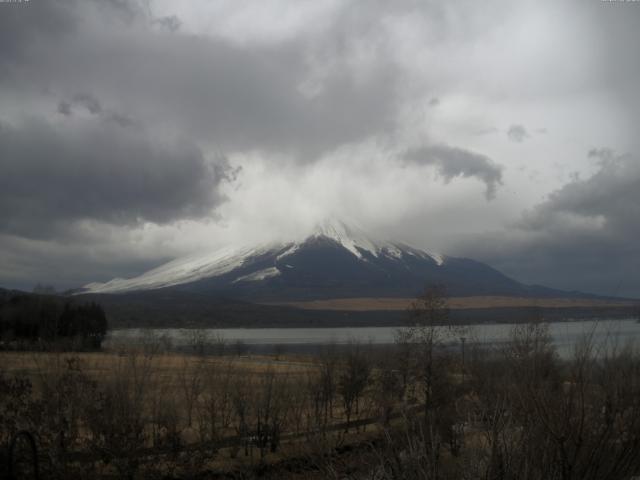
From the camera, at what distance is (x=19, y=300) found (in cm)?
8756

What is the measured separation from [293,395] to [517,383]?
23639 millimetres

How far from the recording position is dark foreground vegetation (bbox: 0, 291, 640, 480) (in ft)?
26.8

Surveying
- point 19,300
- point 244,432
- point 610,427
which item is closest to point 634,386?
point 610,427

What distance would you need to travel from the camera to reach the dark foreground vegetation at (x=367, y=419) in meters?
8.18

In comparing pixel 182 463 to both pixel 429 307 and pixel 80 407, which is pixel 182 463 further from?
pixel 429 307

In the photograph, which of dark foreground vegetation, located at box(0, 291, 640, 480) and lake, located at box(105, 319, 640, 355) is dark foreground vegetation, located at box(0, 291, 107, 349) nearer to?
lake, located at box(105, 319, 640, 355)

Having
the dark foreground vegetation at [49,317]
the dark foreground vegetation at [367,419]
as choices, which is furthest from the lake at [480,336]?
the dark foreground vegetation at [49,317]

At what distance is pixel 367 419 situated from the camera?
37438 millimetres

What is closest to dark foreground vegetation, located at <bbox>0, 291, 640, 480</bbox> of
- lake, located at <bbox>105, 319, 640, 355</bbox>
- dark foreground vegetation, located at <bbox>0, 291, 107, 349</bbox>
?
lake, located at <bbox>105, 319, 640, 355</bbox>

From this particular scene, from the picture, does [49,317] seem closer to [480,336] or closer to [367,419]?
[367,419]

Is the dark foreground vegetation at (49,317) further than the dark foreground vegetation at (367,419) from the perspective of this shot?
Yes

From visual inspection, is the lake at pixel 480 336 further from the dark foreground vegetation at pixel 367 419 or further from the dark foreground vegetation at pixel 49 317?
the dark foreground vegetation at pixel 49 317

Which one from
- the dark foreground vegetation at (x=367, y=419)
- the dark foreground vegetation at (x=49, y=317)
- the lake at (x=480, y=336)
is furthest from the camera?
the dark foreground vegetation at (x=49, y=317)

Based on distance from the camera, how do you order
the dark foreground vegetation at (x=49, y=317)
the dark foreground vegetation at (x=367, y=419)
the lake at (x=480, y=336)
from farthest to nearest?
the dark foreground vegetation at (x=49, y=317)
the lake at (x=480, y=336)
the dark foreground vegetation at (x=367, y=419)
